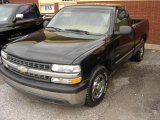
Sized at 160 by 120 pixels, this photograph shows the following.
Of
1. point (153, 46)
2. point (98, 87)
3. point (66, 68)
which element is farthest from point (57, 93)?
point (153, 46)

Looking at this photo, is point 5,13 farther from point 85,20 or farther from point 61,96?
point 61,96

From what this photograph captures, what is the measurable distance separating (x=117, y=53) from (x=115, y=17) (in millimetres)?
759

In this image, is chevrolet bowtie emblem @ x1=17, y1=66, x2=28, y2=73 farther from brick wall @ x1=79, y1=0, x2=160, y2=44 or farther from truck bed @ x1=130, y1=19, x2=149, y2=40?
brick wall @ x1=79, y1=0, x2=160, y2=44

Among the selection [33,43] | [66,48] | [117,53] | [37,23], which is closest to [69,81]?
[66,48]

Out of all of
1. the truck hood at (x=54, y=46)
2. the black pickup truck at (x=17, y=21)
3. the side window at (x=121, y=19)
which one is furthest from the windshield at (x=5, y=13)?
the side window at (x=121, y=19)

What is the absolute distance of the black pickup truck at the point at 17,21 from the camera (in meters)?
6.94

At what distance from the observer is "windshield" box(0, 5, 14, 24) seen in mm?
7256

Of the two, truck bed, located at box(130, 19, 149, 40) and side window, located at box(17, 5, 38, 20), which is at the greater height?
side window, located at box(17, 5, 38, 20)

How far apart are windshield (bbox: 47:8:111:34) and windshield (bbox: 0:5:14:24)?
7.70 feet

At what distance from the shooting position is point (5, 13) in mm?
7504

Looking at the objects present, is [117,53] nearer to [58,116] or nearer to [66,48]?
[66,48]

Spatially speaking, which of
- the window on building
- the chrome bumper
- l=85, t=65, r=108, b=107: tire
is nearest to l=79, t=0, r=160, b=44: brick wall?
the window on building

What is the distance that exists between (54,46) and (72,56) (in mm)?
517

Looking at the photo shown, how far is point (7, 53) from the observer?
435 centimetres
